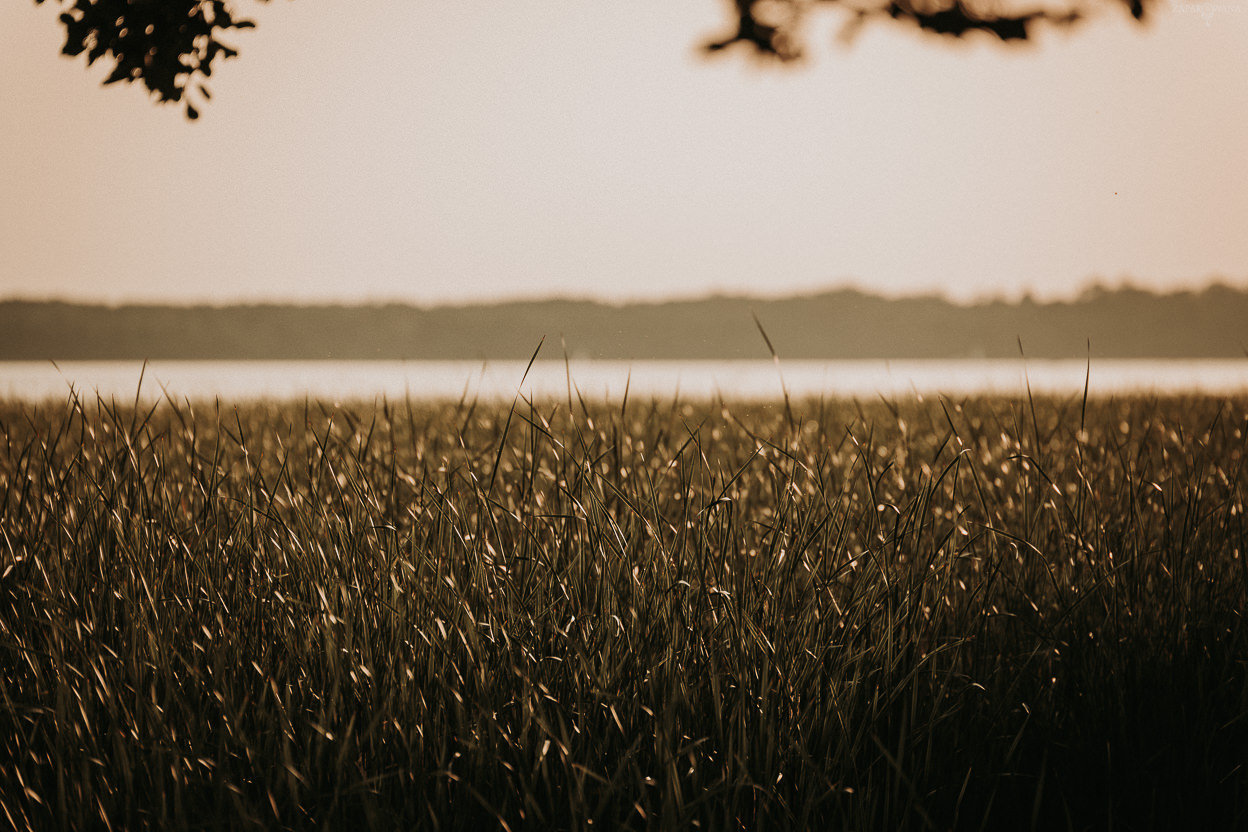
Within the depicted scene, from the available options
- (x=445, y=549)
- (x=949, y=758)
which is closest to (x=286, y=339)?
(x=445, y=549)

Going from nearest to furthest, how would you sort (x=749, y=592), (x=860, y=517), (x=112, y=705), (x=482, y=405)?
(x=112, y=705) → (x=749, y=592) → (x=860, y=517) → (x=482, y=405)

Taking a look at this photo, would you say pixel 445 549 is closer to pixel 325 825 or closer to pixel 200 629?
pixel 200 629

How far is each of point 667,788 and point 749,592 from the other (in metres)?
0.57

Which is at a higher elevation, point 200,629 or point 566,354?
point 566,354

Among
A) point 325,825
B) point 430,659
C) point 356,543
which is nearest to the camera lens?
point 325,825

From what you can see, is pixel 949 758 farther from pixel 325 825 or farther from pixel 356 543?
pixel 356 543

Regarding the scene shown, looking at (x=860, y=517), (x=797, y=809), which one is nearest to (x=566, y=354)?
(x=860, y=517)

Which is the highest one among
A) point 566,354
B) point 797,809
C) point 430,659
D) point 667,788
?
point 566,354

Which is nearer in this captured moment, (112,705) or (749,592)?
(112,705)

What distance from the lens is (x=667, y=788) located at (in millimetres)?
1564

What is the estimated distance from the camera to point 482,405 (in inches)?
266

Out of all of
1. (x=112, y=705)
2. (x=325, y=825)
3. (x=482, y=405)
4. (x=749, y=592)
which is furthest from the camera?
(x=482, y=405)

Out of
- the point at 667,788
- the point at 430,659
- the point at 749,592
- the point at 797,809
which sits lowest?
the point at 797,809

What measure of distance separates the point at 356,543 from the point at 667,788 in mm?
982
